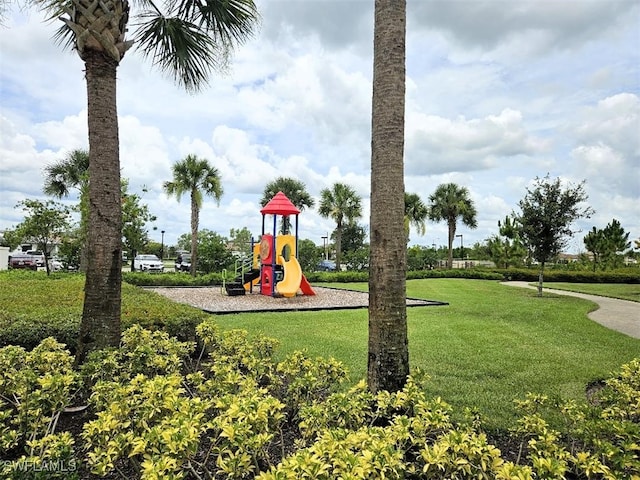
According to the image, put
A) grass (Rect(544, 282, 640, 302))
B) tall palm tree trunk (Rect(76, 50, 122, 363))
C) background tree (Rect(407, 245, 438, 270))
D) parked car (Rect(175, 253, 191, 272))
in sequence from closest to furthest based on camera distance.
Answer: tall palm tree trunk (Rect(76, 50, 122, 363)) < grass (Rect(544, 282, 640, 302)) < background tree (Rect(407, 245, 438, 270)) < parked car (Rect(175, 253, 191, 272))

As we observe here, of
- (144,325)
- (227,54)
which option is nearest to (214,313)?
(144,325)

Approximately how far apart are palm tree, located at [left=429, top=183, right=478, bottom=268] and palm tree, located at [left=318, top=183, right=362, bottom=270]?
683 cm

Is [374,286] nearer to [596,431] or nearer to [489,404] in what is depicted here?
[596,431]

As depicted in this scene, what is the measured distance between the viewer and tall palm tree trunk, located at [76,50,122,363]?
163 inches

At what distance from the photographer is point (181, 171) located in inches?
916

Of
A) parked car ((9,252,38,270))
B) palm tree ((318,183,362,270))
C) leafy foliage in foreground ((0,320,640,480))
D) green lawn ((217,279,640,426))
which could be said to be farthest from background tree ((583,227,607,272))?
parked car ((9,252,38,270))

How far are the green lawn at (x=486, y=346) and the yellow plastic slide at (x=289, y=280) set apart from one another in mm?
3272

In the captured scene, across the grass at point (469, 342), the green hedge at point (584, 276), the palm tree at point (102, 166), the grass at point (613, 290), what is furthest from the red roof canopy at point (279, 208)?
the green hedge at point (584, 276)

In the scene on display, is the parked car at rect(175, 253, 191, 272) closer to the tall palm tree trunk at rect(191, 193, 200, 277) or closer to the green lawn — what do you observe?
the tall palm tree trunk at rect(191, 193, 200, 277)

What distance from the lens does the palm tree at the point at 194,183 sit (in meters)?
23.2

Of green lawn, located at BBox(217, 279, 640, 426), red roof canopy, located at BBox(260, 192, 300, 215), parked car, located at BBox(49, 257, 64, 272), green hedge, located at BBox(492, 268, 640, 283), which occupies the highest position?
red roof canopy, located at BBox(260, 192, 300, 215)

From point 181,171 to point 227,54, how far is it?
1830 centimetres

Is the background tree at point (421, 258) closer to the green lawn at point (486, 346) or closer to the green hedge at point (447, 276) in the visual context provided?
the green hedge at point (447, 276)

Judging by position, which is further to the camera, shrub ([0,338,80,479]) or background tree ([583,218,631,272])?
background tree ([583,218,631,272])
